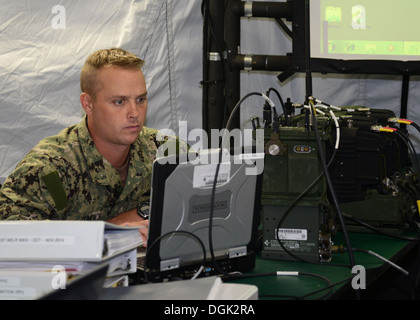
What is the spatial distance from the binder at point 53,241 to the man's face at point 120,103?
3.15 ft

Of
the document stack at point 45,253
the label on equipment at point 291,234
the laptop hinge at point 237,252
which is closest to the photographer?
the document stack at point 45,253

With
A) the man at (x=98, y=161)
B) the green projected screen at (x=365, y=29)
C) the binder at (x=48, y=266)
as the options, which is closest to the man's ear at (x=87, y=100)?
the man at (x=98, y=161)

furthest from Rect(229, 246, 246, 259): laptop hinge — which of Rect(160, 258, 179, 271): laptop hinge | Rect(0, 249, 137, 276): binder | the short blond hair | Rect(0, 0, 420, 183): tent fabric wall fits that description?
Rect(0, 0, 420, 183): tent fabric wall

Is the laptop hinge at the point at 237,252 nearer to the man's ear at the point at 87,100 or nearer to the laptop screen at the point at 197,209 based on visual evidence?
the laptop screen at the point at 197,209

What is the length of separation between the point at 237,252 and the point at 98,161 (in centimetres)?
70

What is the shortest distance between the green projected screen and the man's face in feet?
4.39

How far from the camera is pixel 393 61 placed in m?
3.19

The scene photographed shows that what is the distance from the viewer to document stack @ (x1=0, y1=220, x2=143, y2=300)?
4.15 feet

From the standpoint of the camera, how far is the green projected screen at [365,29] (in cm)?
317

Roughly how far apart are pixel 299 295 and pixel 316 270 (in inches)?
9.9

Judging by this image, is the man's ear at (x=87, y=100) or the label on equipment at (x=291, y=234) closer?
the label on equipment at (x=291, y=234)

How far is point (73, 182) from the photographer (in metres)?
2.21
